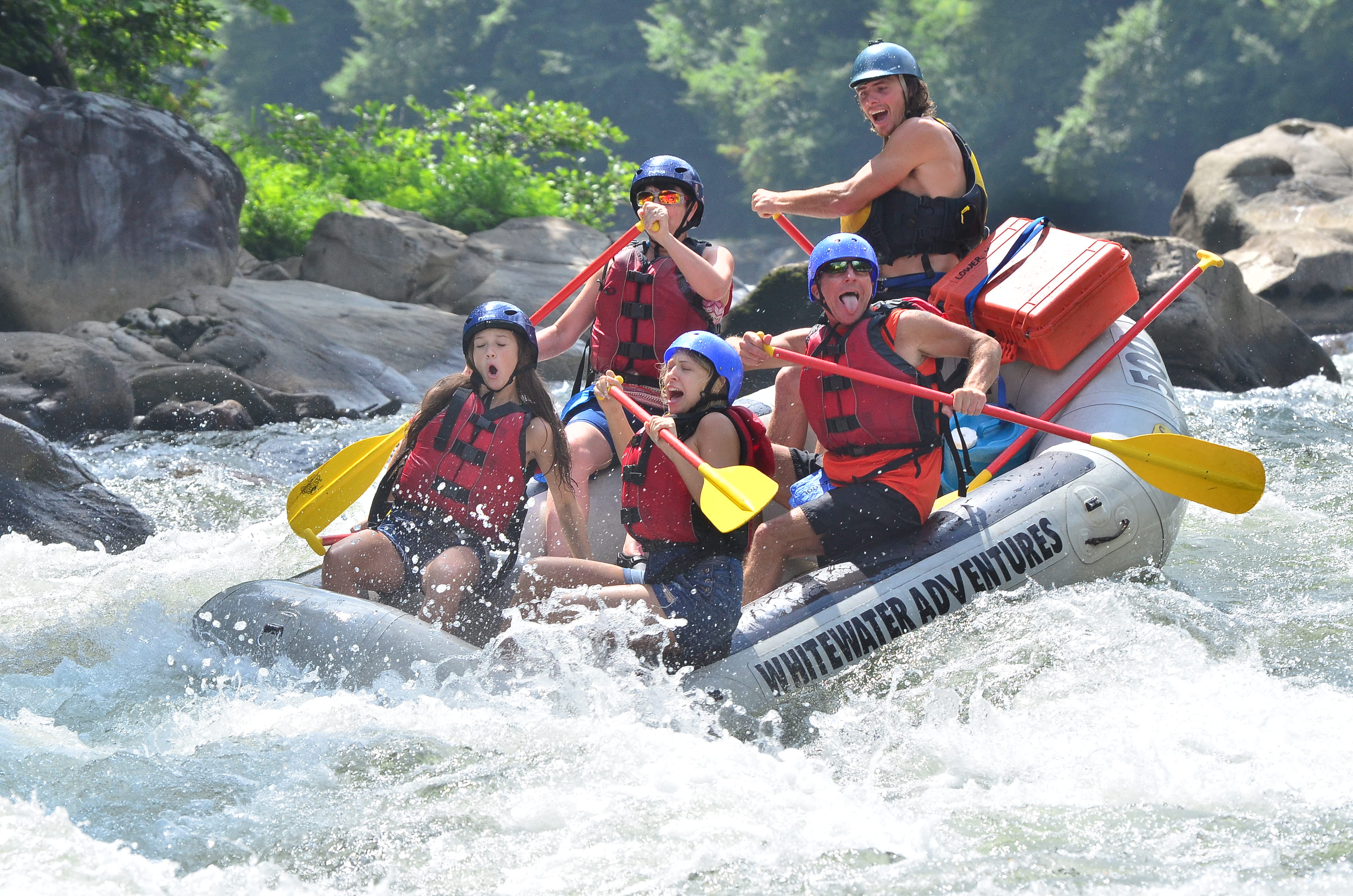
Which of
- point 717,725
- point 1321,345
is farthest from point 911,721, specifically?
point 1321,345

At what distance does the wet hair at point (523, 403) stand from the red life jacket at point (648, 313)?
1.77 ft

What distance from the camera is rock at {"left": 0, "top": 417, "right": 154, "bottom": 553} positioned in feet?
18.1

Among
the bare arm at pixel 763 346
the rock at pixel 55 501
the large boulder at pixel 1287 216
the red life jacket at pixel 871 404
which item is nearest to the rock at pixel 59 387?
the rock at pixel 55 501

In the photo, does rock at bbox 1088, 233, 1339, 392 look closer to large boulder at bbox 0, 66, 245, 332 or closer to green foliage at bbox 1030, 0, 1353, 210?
large boulder at bbox 0, 66, 245, 332

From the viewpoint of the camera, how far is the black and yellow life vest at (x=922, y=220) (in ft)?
15.7

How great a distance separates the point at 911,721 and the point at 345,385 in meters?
6.27

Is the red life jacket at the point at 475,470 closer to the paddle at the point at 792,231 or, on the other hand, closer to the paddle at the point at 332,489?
the paddle at the point at 332,489

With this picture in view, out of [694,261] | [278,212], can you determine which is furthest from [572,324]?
[278,212]

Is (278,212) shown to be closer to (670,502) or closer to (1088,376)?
(1088,376)

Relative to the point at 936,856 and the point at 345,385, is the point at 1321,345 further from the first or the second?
the point at 936,856

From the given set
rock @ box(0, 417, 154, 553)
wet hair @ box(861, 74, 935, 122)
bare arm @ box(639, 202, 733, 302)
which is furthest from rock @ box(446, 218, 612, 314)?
bare arm @ box(639, 202, 733, 302)

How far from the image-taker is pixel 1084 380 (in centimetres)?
480

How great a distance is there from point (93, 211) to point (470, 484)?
21.8 feet

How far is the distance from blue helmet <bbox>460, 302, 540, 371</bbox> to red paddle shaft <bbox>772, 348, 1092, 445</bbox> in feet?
2.49
